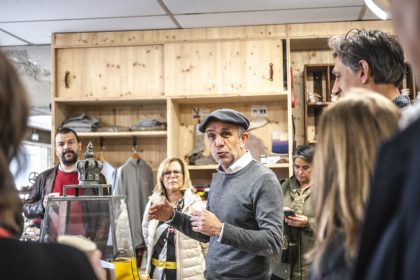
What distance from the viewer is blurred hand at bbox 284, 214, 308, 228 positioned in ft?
11.5

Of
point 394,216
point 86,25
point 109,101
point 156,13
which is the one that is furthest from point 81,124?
point 394,216

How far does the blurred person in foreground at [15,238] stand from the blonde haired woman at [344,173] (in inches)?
18.7

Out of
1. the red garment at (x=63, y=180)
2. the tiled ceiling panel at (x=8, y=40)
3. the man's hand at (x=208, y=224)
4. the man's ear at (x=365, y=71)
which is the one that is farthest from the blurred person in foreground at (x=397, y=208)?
the tiled ceiling panel at (x=8, y=40)

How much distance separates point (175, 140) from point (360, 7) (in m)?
2.27

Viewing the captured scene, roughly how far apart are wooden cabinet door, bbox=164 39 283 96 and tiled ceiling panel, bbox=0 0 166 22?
2.05 ft

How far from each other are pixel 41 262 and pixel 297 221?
2.83 meters

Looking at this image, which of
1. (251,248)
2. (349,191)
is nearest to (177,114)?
(251,248)

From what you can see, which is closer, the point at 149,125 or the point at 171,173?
the point at 171,173

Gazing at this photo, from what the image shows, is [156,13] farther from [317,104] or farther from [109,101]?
[317,104]

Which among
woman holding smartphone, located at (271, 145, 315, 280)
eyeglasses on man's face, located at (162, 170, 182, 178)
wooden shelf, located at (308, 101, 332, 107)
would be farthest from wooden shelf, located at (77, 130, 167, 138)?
woman holding smartphone, located at (271, 145, 315, 280)

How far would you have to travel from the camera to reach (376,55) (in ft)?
5.53

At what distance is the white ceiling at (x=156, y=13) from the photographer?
4.47 m

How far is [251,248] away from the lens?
2.17 metres

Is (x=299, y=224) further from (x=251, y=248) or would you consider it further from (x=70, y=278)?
(x=70, y=278)
